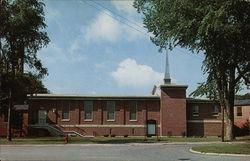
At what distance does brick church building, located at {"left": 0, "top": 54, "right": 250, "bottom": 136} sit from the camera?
52.8 metres

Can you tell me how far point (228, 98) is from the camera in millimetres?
41000

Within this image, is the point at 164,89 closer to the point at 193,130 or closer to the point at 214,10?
the point at 193,130

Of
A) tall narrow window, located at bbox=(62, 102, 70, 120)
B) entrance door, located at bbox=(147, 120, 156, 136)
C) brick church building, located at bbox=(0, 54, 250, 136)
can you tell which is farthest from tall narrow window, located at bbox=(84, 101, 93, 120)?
entrance door, located at bbox=(147, 120, 156, 136)

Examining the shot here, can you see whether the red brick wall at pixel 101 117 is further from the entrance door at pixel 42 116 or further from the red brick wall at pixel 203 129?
the red brick wall at pixel 203 129

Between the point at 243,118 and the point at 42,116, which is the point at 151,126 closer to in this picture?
the point at 42,116

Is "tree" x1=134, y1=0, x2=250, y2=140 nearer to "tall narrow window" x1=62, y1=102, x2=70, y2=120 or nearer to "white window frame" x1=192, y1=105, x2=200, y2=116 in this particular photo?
"white window frame" x1=192, y1=105, x2=200, y2=116

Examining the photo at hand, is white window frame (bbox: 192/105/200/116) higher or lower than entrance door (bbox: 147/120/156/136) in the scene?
higher

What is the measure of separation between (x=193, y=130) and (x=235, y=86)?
13.7 meters

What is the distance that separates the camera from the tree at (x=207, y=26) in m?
25.8

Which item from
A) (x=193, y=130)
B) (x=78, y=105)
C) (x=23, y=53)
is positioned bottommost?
(x=193, y=130)

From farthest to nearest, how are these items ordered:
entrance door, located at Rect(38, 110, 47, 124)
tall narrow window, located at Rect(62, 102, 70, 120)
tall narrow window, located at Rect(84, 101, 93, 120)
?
tall narrow window, located at Rect(84, 101, 93, 120) → tall narrow window, located at Rect(62, 102, 70, 120) → entrance door, located at Rect(38, 110, 47, 124)

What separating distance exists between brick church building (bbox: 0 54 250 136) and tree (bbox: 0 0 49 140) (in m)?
13.2

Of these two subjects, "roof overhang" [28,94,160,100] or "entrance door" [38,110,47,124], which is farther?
"roof overhang" [28,94,160,100]

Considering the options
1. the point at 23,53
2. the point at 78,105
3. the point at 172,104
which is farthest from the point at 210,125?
the point at 23,53
